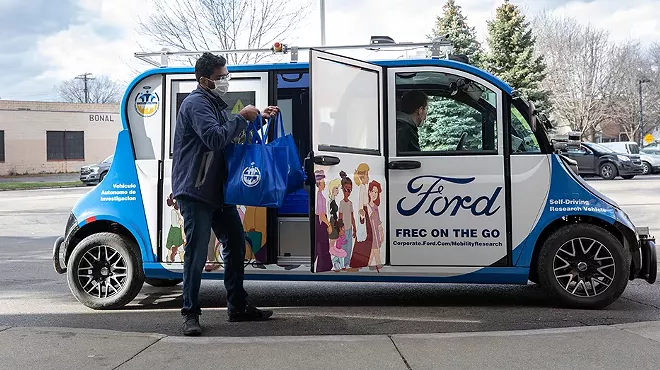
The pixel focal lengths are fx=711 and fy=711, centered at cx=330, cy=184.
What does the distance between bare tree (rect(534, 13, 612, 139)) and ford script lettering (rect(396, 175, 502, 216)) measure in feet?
160

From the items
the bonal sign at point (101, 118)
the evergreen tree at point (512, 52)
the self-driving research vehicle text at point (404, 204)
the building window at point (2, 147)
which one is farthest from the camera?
the bonal sign at point (101, 118)

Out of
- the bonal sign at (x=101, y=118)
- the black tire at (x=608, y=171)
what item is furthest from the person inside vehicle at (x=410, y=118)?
the bonal sign at (x=101, y=118)

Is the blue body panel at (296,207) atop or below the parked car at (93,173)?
below

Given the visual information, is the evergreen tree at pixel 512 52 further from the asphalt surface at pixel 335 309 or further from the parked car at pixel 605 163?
the asphalt surface at pixel 335 309

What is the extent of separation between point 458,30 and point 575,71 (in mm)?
19017

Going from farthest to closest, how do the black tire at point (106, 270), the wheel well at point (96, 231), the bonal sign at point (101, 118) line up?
the bonal sign at point (101, 118), the wheel well at point (96, 231), the black tire at point (106, 270)

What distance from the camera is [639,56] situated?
198 ft

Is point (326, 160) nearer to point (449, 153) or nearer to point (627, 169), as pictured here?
point (449, 153)

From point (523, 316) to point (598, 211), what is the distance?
112cm

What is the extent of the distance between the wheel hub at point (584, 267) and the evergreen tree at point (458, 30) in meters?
28.1

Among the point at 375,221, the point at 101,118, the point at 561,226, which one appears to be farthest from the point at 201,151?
the point at 101,118

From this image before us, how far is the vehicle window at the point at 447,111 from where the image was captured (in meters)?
6.30

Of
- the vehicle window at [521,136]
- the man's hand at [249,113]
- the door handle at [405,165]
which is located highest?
the man's hand at [249,113]

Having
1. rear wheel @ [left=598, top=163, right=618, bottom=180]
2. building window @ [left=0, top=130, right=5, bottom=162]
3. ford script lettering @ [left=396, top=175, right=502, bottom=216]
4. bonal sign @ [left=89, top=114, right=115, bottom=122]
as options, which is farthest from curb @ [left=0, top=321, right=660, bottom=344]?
Answer: bonal sign @ [left=89, top=114, right=115, bottom=122]
